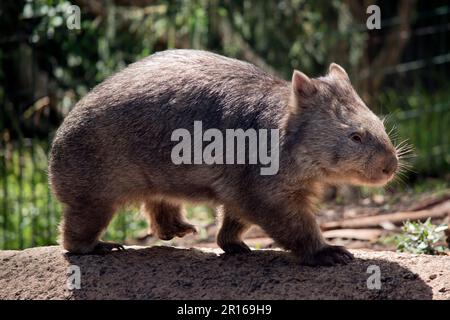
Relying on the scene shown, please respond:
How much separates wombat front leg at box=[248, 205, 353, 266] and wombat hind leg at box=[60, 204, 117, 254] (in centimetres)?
99

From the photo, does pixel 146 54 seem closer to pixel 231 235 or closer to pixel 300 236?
pixel 231 235

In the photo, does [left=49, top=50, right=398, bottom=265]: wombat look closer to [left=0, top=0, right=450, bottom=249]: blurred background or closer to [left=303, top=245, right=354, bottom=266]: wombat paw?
[left=303, top=245, right=354, bottom=266]: wombat paw

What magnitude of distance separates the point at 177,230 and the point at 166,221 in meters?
0.10

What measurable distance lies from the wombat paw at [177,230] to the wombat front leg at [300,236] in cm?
97

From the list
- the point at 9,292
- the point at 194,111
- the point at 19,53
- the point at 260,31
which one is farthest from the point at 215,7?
the point at 9,292

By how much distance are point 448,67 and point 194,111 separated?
8144mm

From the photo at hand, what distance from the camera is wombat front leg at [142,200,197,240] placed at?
19.2 feet

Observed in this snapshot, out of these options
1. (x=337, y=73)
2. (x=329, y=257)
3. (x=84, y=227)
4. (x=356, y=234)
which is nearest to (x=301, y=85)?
(x=337, y=73)

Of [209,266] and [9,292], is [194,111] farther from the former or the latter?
[9,292]

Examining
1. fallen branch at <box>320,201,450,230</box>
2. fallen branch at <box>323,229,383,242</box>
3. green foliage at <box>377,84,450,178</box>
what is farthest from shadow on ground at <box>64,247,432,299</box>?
green foliage at <box>377,84,450,178</box>

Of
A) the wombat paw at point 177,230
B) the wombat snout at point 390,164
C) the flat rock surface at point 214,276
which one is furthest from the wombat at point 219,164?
the wombat paw at point 177,230

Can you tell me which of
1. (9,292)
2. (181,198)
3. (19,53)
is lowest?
(9,292)

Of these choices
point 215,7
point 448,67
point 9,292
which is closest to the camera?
point 9,292

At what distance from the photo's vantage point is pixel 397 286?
4.72 meters
